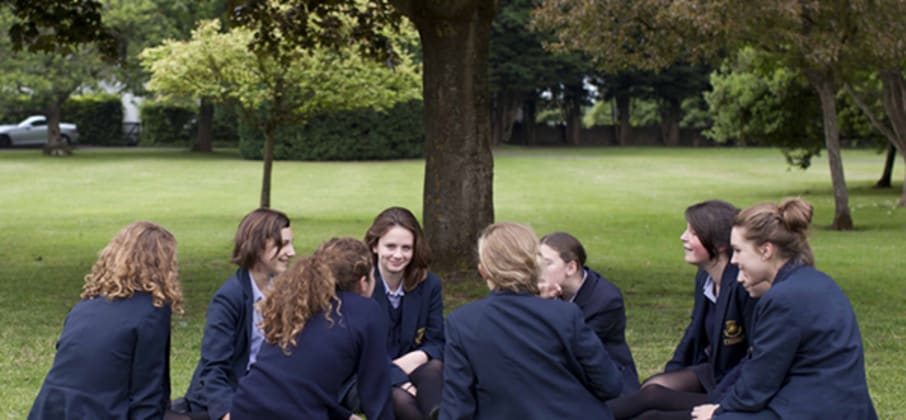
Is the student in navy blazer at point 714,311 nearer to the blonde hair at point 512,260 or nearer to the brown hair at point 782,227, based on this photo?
the brown hair at point 782,227

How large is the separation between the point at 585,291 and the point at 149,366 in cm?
220

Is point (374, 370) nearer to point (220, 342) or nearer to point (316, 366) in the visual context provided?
point (316, 366)

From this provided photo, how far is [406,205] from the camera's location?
28.0 metres

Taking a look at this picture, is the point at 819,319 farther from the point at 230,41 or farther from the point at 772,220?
the point at 230,41

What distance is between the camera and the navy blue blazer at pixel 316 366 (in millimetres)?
4438

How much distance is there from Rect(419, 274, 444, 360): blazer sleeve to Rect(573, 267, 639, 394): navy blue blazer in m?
0.90

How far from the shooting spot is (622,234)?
20.9 metres

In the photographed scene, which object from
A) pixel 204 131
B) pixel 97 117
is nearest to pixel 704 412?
pixel 204 131

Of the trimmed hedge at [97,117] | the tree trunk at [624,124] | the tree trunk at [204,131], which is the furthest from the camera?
the tree trunk at [624,124]

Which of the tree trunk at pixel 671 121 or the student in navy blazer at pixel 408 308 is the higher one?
the tree trunk at pixel 671 121

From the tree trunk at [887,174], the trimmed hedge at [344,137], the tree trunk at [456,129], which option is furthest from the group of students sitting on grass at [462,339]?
the trimmed hedge at [344,137]

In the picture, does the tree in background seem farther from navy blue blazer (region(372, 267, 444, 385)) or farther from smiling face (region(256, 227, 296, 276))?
smiling face (region(256, 227, 296, 276))

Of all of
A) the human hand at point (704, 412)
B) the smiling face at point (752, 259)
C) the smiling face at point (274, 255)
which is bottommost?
the human hand at point (704, 412)

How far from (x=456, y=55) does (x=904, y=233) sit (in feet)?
42.1
